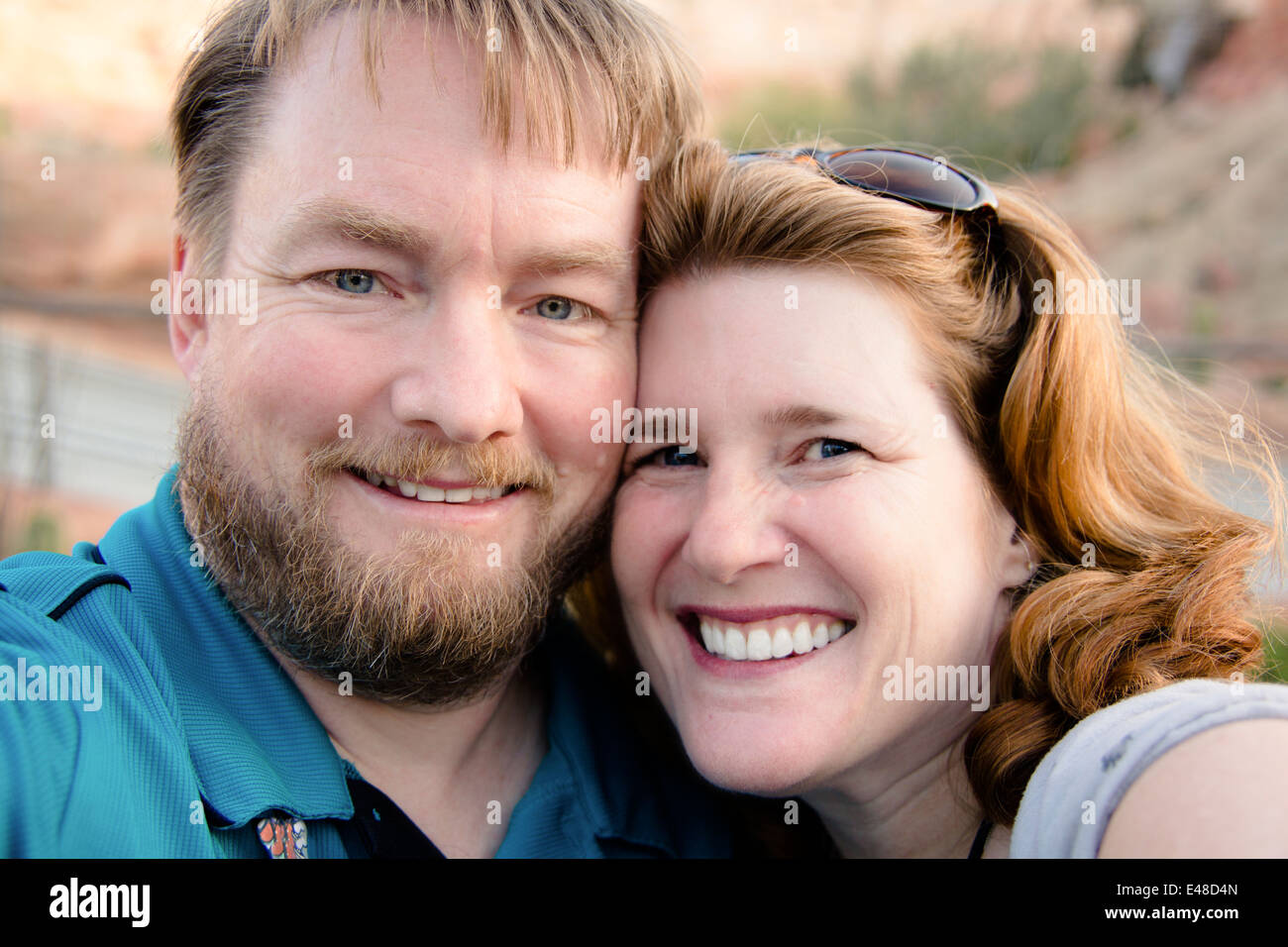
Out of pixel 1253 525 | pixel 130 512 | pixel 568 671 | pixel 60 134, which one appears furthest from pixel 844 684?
pixel 60 134

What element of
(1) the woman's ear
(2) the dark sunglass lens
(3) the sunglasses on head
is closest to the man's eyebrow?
(3) the sunglasses on head

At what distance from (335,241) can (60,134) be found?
2278cm

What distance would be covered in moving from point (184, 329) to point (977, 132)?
22498 mm

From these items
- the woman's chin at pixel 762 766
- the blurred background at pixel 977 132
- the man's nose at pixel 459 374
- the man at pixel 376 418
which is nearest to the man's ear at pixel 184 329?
the man at pixel 376 418

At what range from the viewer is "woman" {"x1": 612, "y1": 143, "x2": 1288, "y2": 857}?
6.75 feet

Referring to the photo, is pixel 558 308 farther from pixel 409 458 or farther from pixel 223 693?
pixel 223 693

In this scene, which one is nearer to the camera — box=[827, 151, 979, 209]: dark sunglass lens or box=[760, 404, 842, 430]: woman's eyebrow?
box=[760, 404, 842, 430]: woman's eyebrow

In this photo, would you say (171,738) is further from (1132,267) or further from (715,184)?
(1132,267)

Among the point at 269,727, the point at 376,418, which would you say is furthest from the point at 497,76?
the point at 269,727

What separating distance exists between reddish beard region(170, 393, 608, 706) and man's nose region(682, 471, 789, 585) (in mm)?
346

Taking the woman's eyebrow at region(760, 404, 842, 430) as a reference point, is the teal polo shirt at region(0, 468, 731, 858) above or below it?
below

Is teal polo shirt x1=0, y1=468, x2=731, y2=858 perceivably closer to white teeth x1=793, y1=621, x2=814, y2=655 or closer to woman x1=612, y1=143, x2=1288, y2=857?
woman x1=612, y1=143, x2=1288, y2=857

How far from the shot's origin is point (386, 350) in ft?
6.54

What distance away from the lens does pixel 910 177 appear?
2.28m
